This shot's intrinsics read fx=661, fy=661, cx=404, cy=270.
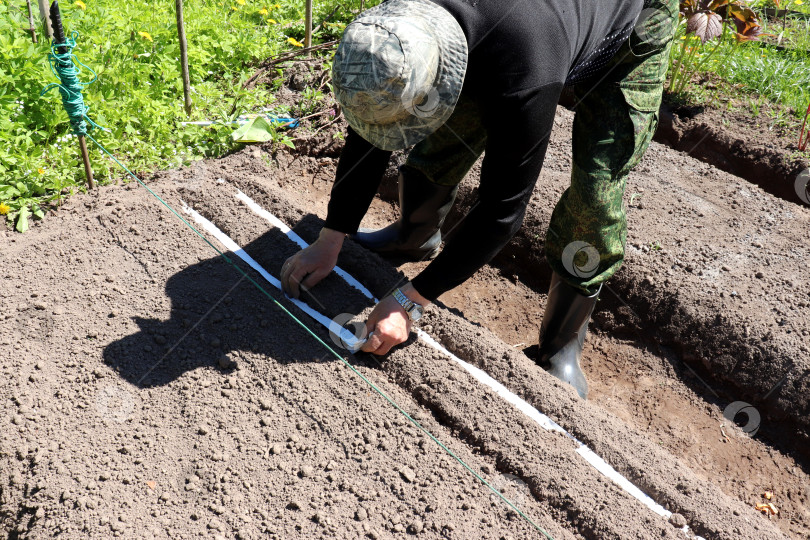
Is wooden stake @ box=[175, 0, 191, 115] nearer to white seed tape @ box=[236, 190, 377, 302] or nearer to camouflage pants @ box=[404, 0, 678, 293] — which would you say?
white seed tape @ box=[236, 190, 377, 302]

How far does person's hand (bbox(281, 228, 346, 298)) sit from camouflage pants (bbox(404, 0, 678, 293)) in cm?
61

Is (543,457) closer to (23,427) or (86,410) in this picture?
(86,410)

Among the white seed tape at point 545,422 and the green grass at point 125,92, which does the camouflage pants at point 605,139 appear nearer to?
the white seed tape at point 545,422

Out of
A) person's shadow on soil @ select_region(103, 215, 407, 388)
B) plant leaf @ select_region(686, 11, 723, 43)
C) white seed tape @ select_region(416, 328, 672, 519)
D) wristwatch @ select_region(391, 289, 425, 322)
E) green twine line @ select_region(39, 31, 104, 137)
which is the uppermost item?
plant leaf @ select_region(686, 11, 723, 43)

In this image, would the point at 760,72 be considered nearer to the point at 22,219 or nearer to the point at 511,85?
the point at 511,85

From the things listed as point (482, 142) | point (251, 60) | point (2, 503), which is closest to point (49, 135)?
point (251, 60)

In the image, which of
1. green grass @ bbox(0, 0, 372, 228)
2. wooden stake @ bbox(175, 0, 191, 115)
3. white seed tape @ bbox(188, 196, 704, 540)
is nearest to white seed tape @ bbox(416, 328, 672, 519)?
white seed tape @ bbox(188, 196, 704, 540)

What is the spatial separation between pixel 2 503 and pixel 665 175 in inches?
129

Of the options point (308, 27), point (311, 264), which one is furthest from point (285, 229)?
point (308, 27)

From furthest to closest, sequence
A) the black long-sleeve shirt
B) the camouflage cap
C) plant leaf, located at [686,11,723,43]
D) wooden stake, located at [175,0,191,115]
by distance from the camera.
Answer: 1. plant leaf, located at [686,11,723,43]
2. wooden stake, located at [175,0,191,115]
3. the black long-sleeve shirt
4. the camouflage cap

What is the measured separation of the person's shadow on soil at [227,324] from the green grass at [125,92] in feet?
2.80

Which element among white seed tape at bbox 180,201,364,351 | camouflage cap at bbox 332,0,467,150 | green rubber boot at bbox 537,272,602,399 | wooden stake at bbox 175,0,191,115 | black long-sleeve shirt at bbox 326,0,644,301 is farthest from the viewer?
wooden stake at bbox 175,0,191,115

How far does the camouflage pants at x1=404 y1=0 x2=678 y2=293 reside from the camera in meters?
2.14

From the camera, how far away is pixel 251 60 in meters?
3.91
